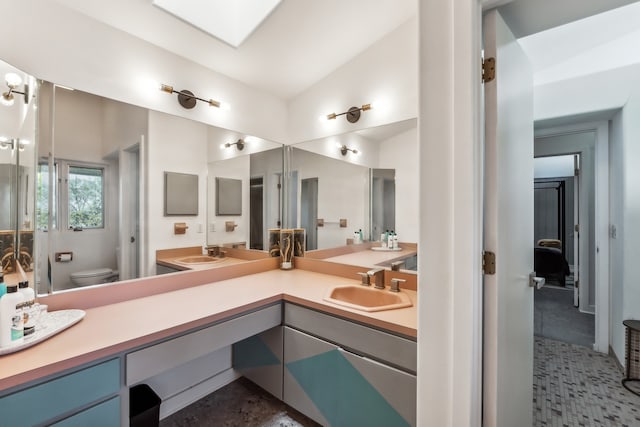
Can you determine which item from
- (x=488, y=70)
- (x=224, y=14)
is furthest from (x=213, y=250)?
(x=488, y=70)

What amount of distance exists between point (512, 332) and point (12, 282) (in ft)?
6.90

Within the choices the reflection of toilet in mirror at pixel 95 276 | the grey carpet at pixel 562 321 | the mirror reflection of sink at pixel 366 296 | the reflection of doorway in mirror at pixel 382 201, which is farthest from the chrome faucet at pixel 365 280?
the grey carpet at pixel 562 321

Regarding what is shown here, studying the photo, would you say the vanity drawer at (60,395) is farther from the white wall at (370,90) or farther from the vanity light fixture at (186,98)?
the white wall at (370,90)

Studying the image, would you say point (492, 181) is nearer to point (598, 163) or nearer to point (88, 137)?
point (88, 137)

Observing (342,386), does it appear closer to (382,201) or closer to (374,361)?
(374,361)

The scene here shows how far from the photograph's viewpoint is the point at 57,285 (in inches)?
52.4

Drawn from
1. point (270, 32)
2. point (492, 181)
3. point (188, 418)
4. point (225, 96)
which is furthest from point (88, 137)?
point (492, 181)

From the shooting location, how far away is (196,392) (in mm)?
1944

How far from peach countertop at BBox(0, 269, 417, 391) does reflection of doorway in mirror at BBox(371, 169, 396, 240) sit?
457 mm

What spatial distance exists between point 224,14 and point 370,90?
1121mm

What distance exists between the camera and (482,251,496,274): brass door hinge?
1.02 metres

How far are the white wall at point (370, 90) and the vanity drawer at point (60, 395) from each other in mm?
2027

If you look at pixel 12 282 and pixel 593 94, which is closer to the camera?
pixel 12 282

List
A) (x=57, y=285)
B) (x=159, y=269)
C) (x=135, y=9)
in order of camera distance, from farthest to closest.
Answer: (x=159, y=269) < (x=135, y=9) < (x=57, y=285)
